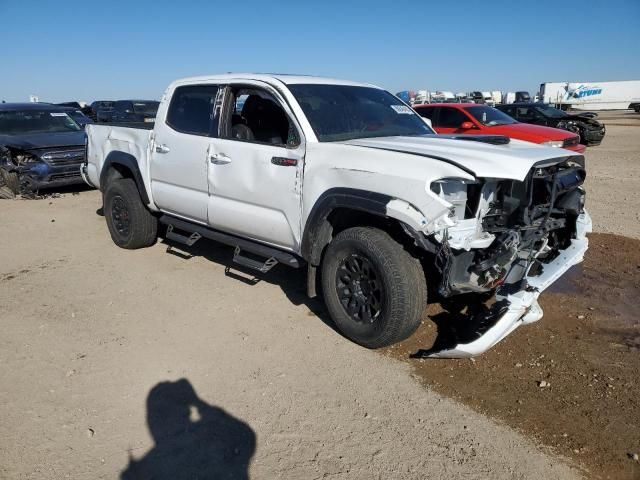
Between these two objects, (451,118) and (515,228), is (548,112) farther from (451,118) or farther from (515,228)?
(515,228)

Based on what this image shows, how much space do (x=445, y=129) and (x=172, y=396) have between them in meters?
9.85

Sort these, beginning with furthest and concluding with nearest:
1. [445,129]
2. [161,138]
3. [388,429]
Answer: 1. [445,129]
2. [161,138]
3. [388,429]

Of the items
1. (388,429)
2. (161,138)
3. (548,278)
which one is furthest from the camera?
(161,138)

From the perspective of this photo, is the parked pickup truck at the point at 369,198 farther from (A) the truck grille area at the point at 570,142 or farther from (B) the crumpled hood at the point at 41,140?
(A) the truck grille area at the point at 570,142

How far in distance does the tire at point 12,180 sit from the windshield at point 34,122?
0.91 m

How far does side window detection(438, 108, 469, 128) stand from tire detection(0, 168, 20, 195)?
8.93m

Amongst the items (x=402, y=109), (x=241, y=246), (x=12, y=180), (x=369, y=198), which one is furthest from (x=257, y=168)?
(x=12, y=180)

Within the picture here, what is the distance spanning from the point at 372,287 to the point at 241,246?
1510mm

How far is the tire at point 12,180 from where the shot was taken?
9.73m

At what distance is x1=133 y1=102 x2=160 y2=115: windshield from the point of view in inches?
826

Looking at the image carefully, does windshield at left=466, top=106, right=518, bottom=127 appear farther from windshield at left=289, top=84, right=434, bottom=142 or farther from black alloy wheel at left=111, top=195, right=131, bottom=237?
black alloy wheel at left=111, top=195, right=131, bottom=237

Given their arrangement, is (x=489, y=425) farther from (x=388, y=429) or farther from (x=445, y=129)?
(x=445, y=129)

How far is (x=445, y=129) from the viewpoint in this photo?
1172cm

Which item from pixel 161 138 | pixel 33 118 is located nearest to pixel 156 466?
pixel 161 138
